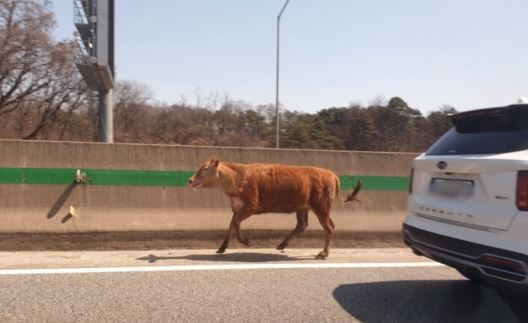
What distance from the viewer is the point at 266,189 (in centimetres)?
791

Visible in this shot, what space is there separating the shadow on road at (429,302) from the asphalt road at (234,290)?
0.01 meters

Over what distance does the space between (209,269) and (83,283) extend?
5.29ft

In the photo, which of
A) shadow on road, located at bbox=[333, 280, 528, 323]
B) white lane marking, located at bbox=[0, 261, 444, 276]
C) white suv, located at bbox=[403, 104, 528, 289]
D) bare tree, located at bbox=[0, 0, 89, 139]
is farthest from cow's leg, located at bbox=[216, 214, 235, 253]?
bare tree, located at bbox=[0, 0, 89, 139]

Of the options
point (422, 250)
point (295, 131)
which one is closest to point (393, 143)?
point (295, 131)

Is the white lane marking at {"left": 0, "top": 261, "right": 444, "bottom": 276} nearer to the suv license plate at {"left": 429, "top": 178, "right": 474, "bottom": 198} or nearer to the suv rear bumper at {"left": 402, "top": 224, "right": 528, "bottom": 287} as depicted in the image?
the suv rear bumper at {"left": 402, "top": 224, "right": 528, "bottom": 287}

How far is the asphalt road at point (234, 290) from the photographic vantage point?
494 centimetres

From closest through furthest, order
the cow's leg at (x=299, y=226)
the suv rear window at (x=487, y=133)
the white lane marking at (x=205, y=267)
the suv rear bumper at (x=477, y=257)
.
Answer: the suv rear bumper at (x=477, y=257)
the suv rear window at (x=487, y=133)
the white lane marking at (x=205, y=267)
the cow's leg at (x=299, y=226)

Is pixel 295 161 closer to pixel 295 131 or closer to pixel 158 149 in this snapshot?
pixel 158 149

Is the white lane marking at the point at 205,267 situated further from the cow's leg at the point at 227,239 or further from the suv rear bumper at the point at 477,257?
the suv rear bumper at the point at 477,257

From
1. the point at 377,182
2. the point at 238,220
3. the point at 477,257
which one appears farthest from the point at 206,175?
the point at 477,257

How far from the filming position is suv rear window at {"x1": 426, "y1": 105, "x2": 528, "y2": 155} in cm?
453

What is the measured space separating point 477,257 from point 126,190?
5508mm

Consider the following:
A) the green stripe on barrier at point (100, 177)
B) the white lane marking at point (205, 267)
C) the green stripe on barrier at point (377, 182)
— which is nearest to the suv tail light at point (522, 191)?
the white lane marking at point (205, 267)

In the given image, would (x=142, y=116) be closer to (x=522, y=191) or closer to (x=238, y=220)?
(x=238, y=220)
